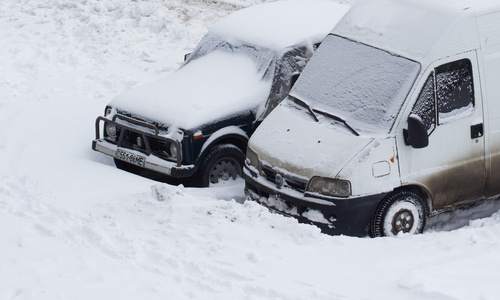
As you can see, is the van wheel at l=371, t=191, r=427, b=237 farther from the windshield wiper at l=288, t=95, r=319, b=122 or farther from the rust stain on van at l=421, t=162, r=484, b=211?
the windshield wiper at l=288, t=95, r=319, b=122

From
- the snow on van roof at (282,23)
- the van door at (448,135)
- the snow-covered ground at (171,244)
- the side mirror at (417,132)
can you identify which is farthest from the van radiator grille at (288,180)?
the snow on van roof at (282,23)

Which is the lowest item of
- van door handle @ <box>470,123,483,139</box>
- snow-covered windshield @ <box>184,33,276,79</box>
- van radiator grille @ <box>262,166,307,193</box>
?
van radiator grille @ <box>262,166,307,193</box>

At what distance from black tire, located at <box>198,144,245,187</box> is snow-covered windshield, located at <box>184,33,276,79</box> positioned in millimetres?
1063

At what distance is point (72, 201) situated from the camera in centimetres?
838

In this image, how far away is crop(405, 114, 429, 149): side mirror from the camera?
7.70m

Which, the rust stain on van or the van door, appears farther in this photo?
the rust stain on van

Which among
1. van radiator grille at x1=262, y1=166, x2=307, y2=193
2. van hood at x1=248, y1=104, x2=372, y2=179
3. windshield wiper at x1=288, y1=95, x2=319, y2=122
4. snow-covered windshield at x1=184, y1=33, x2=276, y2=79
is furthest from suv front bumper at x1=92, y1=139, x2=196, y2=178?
snow-covered windshield at x1=184, y1=33, x2=276, y2=79

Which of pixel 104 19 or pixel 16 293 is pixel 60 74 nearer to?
pixel 104 19

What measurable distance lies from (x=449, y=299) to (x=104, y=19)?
Answer: 33.2 feet

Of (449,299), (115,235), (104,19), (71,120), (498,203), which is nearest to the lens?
(449,299)

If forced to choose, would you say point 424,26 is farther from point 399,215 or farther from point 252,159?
point 252,159

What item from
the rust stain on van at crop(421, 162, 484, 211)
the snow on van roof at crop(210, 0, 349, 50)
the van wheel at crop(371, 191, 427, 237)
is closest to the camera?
the van wheel at crop(371, 191, 427, 237)

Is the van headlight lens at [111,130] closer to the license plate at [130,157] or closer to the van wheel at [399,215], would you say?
the license plate at [130,157]

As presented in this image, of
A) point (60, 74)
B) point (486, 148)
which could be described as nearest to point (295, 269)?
point (486, 148)
